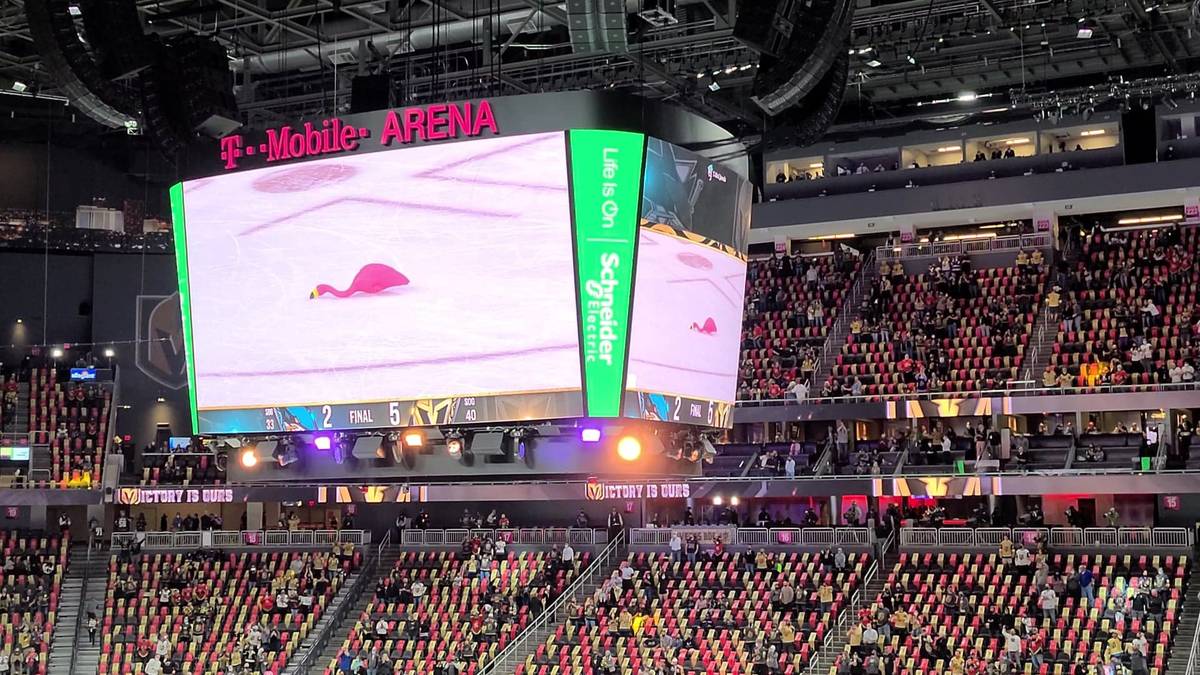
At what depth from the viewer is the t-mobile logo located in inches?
682

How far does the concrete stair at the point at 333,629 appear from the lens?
30.9 metres

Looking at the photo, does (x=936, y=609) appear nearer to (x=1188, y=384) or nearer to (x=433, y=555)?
(x=1188, y=384)

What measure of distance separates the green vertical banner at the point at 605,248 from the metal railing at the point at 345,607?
1677 cm

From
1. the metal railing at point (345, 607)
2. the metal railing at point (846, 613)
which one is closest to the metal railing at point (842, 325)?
the metal railing at point (846, 613)

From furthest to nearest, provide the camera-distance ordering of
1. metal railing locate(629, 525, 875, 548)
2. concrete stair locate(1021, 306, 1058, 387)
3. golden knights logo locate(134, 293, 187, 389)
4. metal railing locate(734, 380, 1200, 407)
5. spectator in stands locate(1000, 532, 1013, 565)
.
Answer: golden knights logo locate(134, 293, 187, 389), concrete stair locate(1021, 306, 1058, 387), metal railing locate(629, 525, 875, 548), metal railing locate(734, 380, 1200, 407), spectator in stands locate(1000, 532, 1013, 565)

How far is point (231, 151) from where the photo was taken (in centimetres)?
1738

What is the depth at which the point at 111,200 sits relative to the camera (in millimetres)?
39469

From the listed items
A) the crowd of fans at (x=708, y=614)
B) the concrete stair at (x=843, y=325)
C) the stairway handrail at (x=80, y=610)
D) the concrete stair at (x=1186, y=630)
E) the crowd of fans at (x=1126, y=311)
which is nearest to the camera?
the concrete stair at (x=1186, y=630)

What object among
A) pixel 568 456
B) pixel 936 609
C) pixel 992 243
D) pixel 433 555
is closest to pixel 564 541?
pixel 433 555

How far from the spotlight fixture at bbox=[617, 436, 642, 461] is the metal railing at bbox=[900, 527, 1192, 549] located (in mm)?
14714

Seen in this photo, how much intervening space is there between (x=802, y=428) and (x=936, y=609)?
→ 372 inches

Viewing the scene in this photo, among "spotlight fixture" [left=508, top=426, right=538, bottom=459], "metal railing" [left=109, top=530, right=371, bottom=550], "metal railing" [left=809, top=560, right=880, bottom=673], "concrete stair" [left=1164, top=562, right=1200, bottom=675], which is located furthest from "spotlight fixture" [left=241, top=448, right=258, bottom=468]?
"metal railing" [left=109, top=530, right=371, bottom=550]

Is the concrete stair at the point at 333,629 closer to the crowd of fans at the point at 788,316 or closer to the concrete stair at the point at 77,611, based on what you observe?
the concrete stair at the point at 77,611

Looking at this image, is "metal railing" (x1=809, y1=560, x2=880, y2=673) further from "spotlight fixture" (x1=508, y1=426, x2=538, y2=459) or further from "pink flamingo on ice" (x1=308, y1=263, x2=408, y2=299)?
"pink flamingo on ice" (x1=308, y1=263, x2=408, y2=299)
